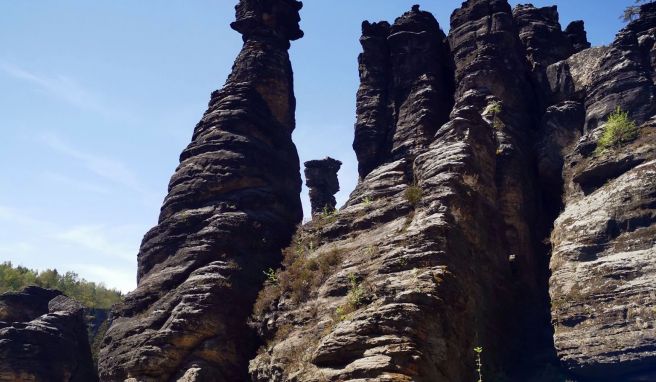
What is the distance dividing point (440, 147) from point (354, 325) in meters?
9.91

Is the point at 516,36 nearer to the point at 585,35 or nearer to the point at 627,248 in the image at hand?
the point at 585,35

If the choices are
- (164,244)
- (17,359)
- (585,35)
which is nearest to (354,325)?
(164,244)

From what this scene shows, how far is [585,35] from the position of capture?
43.2 metres

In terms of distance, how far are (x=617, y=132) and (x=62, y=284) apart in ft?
273

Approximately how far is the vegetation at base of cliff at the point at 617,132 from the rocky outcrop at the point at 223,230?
15.3 meters

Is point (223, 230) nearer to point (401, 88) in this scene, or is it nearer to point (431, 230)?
point (431, 230)

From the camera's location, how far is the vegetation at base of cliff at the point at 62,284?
3477 inches

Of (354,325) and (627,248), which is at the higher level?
(627,248)

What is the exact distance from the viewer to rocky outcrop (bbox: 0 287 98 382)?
3512cm

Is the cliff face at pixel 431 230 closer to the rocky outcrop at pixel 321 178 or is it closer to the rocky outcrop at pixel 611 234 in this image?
the rocky outcrop at pixel 611 234

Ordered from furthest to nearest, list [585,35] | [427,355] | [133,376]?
1. [585,35]
2. [133,376]
3. [427,355]

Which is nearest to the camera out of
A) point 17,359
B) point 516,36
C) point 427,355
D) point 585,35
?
point 427,355

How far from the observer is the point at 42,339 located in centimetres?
3669

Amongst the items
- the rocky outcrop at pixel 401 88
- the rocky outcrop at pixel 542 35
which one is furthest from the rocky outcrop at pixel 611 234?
the rocky outcrop at pixel 401 88
